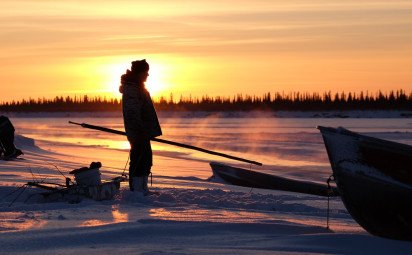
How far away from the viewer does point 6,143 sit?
15.3 metres

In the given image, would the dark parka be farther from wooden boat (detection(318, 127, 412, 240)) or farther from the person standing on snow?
wooden boat (detection(318, 127, 412, 240))

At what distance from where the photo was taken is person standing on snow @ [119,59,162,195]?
938cm

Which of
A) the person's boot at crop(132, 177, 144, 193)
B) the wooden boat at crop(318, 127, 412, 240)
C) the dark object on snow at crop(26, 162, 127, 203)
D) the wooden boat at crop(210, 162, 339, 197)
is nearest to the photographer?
the wooden boat at crop(318, 127, 412, 240)

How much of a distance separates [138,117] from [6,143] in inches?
262

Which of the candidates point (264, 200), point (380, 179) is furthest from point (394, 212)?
point (264, 200)

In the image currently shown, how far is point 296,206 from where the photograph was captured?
859 cm

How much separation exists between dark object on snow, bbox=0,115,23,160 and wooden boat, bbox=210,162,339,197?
4174 mm

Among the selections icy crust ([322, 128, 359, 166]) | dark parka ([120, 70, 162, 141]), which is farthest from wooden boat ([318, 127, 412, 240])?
dark parka ([120, 70, 162, 141])

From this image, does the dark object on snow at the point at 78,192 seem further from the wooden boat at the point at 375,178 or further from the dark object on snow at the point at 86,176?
the wooden boat at the point at 375,178

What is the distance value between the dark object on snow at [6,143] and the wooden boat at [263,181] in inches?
164

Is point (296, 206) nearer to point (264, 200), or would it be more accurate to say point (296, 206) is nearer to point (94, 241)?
point (264, 200)

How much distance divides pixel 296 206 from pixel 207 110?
8815cm

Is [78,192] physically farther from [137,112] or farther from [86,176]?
[137,112]

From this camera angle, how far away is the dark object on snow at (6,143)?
49.6ft
